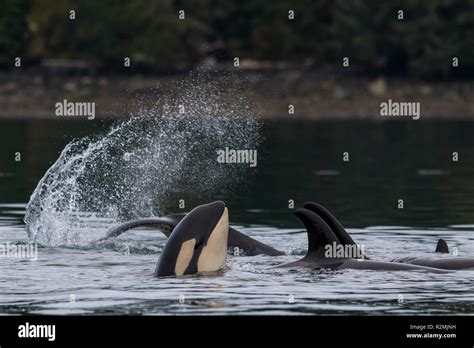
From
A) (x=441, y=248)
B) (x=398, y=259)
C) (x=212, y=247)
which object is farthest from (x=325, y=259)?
(x=441, y=248)

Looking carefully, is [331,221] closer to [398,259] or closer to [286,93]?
[398,259]

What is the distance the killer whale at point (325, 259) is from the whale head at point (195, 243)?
1142 millimetres

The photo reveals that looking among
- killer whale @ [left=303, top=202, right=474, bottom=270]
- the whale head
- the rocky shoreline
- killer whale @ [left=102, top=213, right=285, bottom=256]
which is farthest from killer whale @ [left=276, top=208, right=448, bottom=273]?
the rocky shoreline

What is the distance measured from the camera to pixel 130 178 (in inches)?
1502

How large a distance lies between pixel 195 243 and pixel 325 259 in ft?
6.49

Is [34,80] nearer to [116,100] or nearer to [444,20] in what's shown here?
[116,100]

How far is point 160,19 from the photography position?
316 feet

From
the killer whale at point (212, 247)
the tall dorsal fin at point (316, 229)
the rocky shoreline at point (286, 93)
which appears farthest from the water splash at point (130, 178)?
the rocky shoreline at point (286, 93)

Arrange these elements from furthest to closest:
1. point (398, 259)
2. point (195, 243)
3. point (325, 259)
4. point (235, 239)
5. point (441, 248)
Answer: point (235, 239) → point (441, 248) → point (398, 259) → point (325, 259) → point (195, 243)

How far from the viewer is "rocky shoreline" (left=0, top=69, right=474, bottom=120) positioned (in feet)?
279

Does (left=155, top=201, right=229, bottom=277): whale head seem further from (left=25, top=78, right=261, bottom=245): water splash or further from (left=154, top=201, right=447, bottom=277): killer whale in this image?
(left=25, top=78, right=261, bottom=245): water splash

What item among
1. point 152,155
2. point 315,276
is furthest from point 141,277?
point 152,155
